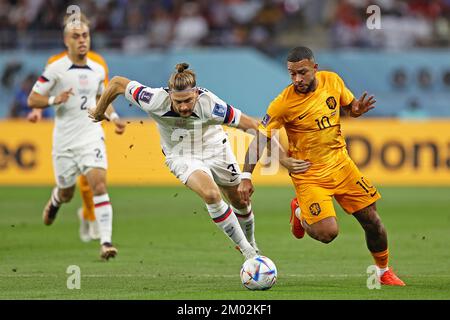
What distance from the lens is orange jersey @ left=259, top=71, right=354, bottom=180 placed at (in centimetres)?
1069

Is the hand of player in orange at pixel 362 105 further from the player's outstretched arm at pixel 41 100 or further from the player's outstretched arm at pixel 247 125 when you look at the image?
the player's outstretched arm at pixel 41 100

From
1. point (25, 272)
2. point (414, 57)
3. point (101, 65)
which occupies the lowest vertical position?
point (25, 272)

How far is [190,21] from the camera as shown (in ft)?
92.3

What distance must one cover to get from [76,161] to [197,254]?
2.06m

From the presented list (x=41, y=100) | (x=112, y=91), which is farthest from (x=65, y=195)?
(x=112, y=91)

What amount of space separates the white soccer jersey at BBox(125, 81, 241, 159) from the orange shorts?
1.06m

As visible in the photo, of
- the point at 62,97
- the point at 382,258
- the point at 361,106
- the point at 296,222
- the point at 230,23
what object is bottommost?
the point at 382,258

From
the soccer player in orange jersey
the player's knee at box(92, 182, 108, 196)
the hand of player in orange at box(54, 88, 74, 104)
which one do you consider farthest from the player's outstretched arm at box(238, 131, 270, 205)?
the hand of player in orange at box(54, 88, 74, 104)

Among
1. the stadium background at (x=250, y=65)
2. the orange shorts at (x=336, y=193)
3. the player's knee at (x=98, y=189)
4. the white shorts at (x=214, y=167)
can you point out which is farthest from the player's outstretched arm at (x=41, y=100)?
the stadium background at (x=250, y=65)

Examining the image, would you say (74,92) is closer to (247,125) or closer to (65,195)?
(65,195)

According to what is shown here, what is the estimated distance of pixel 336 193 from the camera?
10883 millimetres
